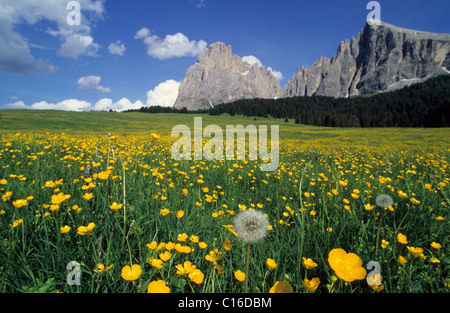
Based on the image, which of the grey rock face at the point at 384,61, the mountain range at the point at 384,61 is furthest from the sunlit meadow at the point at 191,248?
the grey rock face at the point at 384,61

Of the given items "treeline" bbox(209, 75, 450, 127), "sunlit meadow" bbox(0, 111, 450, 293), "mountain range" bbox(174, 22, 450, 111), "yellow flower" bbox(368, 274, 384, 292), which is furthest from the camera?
"mountain range" bbox(174, 22, 450, 111)

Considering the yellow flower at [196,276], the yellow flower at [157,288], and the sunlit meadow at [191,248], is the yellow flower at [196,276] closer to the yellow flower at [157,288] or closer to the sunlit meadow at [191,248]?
the sunlit meadow at [191,248]

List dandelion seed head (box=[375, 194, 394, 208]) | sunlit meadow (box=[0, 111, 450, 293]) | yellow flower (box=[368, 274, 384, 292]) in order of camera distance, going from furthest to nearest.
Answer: dandelion seed head (box=[375, 194, 394, 208]) < sunlit meadow (box=[0, 111, 450, 293]) < yellow flower (box=[368, 274, 384, 292])

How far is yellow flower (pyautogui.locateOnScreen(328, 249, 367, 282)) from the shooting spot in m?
0.85

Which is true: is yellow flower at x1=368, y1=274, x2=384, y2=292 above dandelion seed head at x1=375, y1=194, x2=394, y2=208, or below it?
below

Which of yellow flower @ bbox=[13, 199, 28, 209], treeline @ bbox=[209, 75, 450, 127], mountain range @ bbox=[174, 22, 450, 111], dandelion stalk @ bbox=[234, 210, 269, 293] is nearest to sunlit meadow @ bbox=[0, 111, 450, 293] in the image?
yellow flower @ bbox=[13, 199, 28, 209]

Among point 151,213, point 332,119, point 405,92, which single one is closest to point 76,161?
point 151,213

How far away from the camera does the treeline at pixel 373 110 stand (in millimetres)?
59938

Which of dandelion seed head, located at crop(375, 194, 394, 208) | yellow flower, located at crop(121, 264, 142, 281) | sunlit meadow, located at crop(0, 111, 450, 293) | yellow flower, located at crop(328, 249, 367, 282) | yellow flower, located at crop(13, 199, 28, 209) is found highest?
yellow flower, located at crop(13, 199, 28, 209)

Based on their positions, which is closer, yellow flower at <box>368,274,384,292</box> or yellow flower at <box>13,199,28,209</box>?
yellow flower at <box>368,274,384,292</box>

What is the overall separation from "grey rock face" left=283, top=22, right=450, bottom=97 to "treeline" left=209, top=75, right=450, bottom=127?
2851 centimetres

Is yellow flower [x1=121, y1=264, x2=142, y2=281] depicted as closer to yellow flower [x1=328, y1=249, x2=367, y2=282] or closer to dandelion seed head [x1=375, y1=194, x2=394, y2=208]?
yellow flower [x1=328, y1=249, x2=367, y2=282]

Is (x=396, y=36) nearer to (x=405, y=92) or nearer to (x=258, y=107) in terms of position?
(x=405, y=92)

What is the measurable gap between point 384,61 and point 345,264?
686 ft
